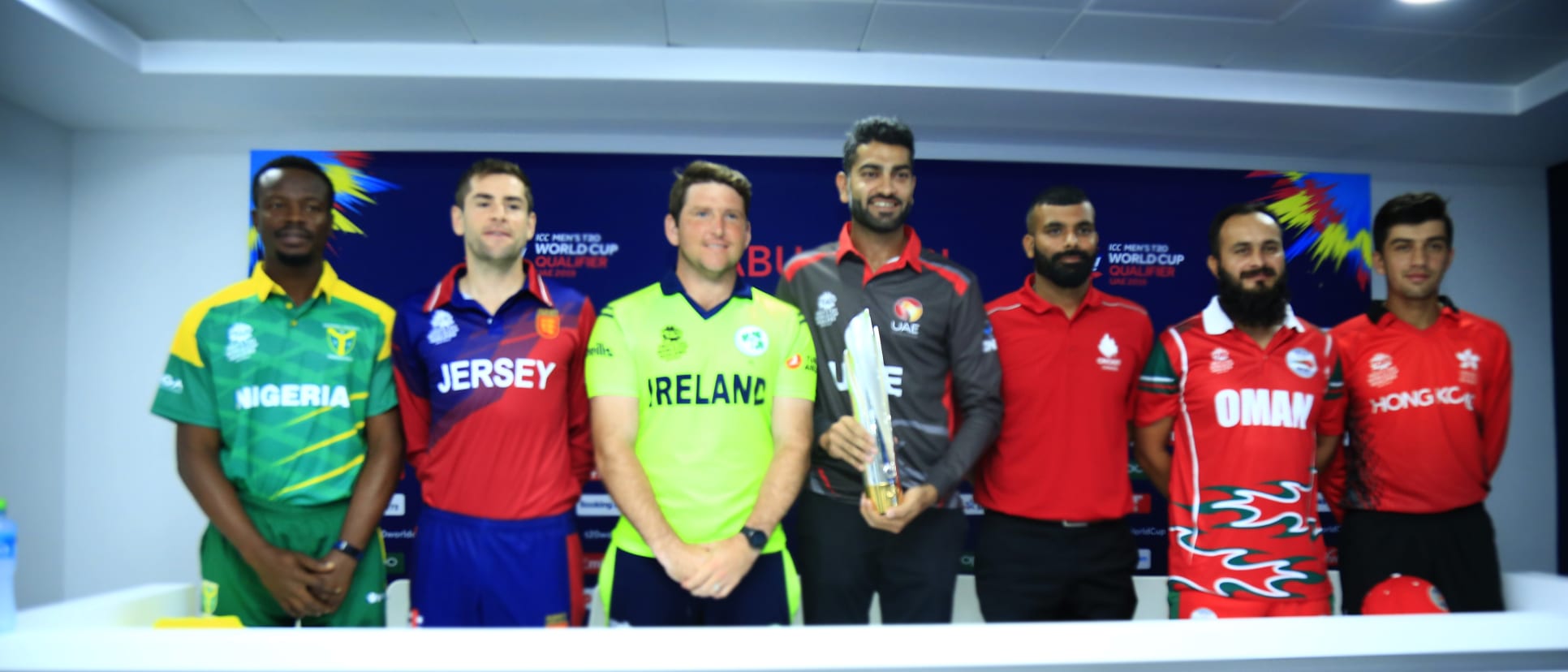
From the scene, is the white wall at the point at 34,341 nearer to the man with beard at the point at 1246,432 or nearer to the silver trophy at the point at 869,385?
the silver trophy at the point at 869,385

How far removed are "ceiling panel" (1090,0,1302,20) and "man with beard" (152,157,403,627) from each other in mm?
2775

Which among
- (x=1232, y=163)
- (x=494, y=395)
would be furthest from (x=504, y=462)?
(x=1232, y=163)

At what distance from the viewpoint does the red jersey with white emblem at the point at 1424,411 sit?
2408 millimetres

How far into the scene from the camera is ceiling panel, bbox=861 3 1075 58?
319 cm

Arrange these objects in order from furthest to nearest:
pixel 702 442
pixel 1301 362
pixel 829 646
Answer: pixel 1301 362, pixel 702 442, pixel 829 646

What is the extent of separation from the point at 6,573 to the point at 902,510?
1755 mm

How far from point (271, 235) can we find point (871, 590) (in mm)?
1795

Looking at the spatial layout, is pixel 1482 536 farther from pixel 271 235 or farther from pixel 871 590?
pixel 271 235

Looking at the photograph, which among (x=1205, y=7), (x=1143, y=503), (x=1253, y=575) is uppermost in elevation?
(x=1205, y=7)

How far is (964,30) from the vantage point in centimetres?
333

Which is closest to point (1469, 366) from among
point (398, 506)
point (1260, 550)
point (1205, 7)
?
point (1260, 550)

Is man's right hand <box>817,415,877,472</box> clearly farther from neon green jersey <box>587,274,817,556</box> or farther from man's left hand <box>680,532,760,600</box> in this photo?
man's left hand <box>680,532,760,600</box>

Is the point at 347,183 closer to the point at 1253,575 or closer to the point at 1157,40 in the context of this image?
the point at 1157,40

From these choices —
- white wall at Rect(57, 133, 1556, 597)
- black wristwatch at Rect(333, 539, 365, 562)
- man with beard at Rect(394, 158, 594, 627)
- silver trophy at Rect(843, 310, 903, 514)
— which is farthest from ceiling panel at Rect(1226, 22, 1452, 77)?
black wristwatch at Rect(333, 539, 365, 562)
